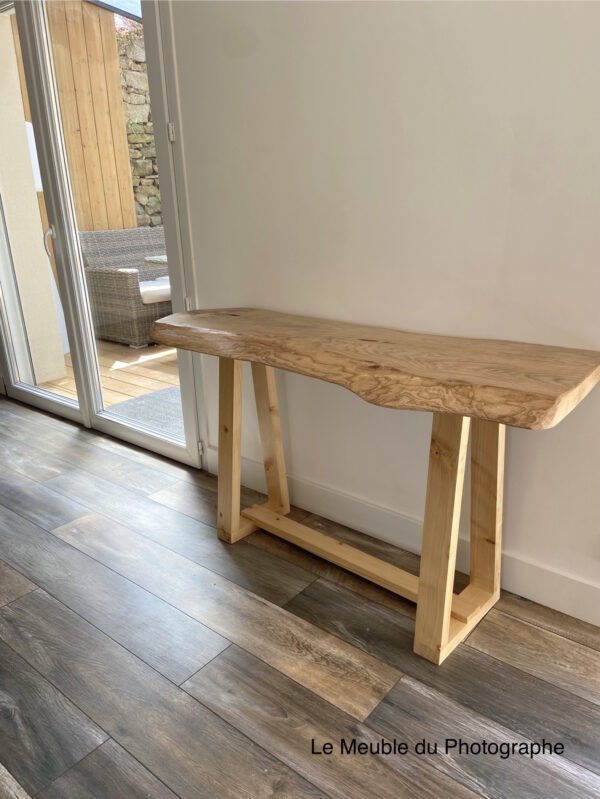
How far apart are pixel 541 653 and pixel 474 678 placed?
0.20 meters

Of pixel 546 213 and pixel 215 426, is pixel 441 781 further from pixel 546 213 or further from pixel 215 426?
pixel 215 426

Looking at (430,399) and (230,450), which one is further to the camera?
(230,450)

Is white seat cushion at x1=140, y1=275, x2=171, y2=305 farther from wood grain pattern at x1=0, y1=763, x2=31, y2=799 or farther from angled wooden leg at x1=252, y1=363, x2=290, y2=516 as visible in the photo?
wood grain pattern at x1=0, y1=763, x2=31, y2=799

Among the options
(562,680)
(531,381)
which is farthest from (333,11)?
(562,680)

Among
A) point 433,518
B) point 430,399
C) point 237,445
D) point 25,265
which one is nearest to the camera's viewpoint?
point 430,399

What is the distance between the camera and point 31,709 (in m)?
1.34

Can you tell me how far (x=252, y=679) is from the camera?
54.8 inches

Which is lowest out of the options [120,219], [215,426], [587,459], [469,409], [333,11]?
[215,426]

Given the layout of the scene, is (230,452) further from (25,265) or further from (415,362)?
(25,265)

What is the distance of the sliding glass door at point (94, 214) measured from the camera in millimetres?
2375

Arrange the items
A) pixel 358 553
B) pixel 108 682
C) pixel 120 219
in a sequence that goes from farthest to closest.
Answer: pixel 120 219
pixel 358 553
pixel 108 682

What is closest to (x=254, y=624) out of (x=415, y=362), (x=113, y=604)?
(x=113, y=604)

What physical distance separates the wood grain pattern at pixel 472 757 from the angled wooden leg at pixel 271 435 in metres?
0.84

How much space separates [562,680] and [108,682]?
1.09 metres
